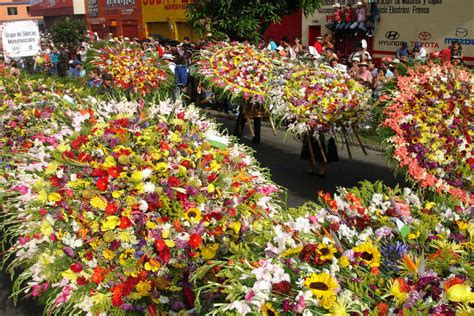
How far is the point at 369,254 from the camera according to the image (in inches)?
121

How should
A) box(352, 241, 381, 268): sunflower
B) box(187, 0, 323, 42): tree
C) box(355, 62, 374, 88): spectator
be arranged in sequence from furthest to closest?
box(187, 0, 323, 42): tree → box(355, 62, 374, 88): spectator → box(352, 241, 381, 268): sunflower

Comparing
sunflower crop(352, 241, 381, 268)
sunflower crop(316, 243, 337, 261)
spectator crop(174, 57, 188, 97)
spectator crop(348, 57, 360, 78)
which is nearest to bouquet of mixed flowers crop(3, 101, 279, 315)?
sunflower crop(316, 243, 337, 261)

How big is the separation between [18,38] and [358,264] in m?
20.9

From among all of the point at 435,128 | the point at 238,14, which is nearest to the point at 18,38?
the point at 238,14

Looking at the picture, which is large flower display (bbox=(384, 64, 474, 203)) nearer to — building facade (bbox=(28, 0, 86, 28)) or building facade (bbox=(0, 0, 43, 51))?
building facade (bbox=(28, 0, 86, 28))

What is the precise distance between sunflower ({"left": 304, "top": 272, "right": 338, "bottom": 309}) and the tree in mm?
13286

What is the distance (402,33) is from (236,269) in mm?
15746

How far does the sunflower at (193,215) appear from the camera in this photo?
4248 mm

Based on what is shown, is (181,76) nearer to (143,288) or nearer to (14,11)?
(143,288)

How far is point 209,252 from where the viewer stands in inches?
158

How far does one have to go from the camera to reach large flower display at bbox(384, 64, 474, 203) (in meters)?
6.86

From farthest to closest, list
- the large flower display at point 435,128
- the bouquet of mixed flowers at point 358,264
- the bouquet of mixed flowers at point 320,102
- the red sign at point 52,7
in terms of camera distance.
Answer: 1. the red sign at point 52,7
2. the bouquet of mixed flowers at point 320,102
3. the large flower display at point 435,128
4. the bouquet of mixed flowers at point 358,264

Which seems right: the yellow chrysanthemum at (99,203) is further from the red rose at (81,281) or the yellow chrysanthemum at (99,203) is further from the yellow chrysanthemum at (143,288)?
the yellow chrysanthemum at (143,288)

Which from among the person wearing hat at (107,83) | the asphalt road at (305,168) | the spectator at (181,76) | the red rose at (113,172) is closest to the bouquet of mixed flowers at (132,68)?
the person wearing hat at (107,83)
